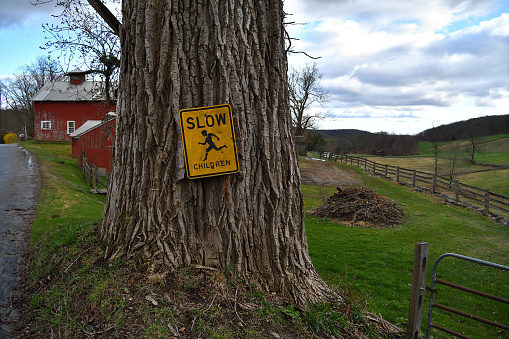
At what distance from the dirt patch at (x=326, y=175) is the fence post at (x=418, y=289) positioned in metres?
22.8

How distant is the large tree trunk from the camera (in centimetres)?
336

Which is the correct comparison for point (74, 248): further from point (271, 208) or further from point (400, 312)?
point (400, 312)

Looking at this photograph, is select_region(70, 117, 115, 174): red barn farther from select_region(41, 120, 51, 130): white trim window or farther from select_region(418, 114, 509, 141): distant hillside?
select_region(418, 114, 509, 141): distant hillside

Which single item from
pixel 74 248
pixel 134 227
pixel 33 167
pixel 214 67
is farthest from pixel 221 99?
A: pixel 33 167

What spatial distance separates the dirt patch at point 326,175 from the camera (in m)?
27.8

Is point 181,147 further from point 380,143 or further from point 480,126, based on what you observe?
point 480,126

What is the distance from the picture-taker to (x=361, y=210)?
14.1 metres

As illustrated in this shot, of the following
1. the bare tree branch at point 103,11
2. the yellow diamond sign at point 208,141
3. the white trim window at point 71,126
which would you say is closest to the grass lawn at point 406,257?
the yellow diamond sign at point 208,141

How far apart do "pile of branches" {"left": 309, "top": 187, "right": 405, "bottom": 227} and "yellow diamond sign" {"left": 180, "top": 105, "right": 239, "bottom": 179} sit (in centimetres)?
1101

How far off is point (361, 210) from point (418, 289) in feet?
34.5

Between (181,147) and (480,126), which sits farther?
(480,126)

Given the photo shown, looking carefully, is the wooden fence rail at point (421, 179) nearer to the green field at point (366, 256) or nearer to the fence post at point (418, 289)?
the green field at point (366, 256)

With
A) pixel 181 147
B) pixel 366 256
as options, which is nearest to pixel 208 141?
pixel 181 147

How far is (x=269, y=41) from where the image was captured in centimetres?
363
